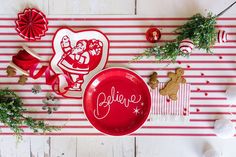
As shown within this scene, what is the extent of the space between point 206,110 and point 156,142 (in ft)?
0.75

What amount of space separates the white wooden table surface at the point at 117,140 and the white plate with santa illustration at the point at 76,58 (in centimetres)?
10

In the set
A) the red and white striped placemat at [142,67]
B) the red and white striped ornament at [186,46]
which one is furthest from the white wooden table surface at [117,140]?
the red and white striped ornament at [186,46]

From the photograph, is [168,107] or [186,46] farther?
[168,107]

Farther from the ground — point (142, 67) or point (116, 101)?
point (142, 67)

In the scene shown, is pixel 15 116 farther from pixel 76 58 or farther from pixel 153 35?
pixel 153 35

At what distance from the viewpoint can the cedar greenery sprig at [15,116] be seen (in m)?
1.29

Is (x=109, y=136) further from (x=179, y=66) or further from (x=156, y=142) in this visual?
(x=179, y=66)

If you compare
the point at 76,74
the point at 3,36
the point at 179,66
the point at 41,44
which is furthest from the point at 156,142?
the point at 3,36

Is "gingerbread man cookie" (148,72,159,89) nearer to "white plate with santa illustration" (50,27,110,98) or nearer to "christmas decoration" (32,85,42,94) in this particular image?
"white plate with santa illustration" (50,27,110,98)

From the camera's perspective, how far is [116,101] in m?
1.33

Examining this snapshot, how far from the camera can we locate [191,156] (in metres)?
1.34

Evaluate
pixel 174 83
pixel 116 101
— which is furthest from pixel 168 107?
pixel 116 101

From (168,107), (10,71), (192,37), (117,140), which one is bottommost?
(117,140)

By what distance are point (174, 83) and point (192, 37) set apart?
0.19 meters
